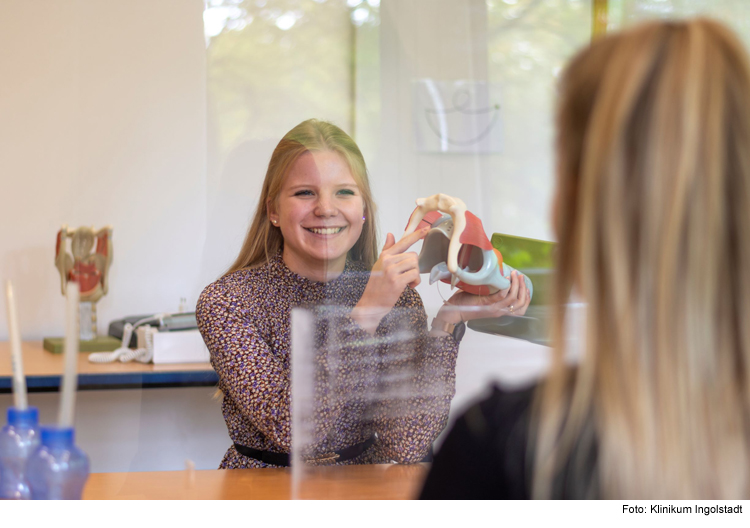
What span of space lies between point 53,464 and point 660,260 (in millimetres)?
567

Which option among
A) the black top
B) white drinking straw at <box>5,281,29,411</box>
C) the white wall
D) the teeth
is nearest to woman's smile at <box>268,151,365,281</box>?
the teeth

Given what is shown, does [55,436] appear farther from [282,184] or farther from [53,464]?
[282,184]

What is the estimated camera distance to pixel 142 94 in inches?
41.2

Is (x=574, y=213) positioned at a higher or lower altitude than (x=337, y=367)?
higher

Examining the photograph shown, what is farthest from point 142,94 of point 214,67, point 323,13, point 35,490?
point 35,490

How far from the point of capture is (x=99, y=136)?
1.04m

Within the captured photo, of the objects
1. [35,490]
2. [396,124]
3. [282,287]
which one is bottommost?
[35,490]

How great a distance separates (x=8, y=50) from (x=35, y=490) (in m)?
0.71

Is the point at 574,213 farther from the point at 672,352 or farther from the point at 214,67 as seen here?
the point at 214,67

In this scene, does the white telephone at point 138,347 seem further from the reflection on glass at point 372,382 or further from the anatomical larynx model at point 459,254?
the anatomical larynx model at point 459,254

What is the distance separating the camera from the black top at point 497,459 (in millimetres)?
441

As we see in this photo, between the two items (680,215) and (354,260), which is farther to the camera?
(354,260)

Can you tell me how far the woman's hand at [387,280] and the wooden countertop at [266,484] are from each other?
0.69ft

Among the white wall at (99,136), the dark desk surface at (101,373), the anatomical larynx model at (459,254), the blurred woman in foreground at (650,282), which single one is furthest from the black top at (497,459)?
the white wall at (99,136)
